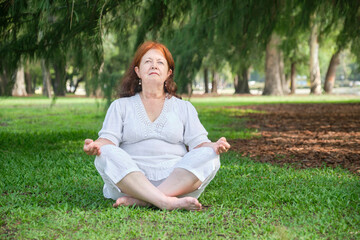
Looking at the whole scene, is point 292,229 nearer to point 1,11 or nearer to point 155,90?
point 155,90

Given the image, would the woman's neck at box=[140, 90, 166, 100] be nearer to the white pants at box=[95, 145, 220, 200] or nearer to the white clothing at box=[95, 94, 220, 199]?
the white clothing at box=[95, 94, 220, 199]

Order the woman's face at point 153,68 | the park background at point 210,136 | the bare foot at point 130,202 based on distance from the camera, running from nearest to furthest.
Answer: the park background at point 210,136 → the bare foot at point 130,202 → the woman's face at point 153,68

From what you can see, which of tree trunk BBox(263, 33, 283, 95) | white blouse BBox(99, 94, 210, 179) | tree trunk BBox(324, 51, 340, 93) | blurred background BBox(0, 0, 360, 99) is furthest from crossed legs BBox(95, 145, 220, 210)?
tree trunk BBox(324, 51, 340, 93)

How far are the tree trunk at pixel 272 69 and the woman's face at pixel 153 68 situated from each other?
20575 millimetres

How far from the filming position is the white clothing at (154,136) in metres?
3.38

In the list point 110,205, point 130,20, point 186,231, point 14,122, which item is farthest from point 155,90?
point 14,122

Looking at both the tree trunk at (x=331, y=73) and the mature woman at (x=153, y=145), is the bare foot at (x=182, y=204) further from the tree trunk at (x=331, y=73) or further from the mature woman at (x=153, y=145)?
the tree trunk at (x=331, y=73)

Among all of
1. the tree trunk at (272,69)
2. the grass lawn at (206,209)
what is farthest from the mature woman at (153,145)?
the tree trunk at (272,69)

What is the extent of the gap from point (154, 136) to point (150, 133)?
0.04 meters

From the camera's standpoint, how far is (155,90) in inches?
141

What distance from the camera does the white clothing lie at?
3385 millimetres

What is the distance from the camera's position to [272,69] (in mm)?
25578

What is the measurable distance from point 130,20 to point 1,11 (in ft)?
Answer: 7.02

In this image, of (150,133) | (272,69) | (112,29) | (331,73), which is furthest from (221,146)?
(331,73)
